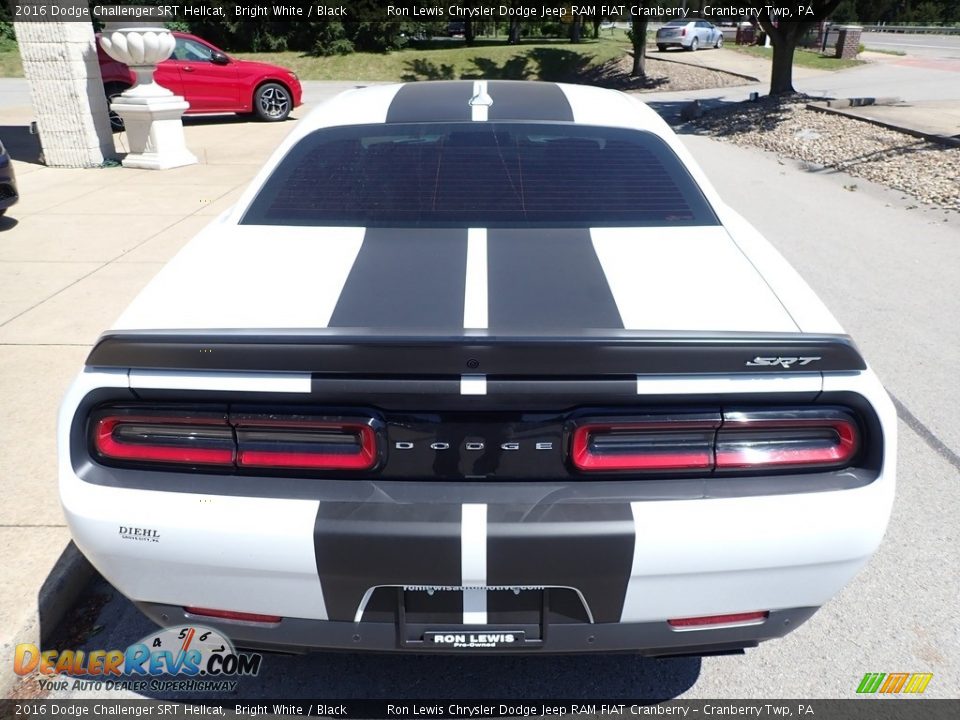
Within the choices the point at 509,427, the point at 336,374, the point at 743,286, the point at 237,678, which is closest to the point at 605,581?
the point at 509,427

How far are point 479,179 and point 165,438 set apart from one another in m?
1.54

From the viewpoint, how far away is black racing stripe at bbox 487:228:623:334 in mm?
2035

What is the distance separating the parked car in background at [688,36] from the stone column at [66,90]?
33751mm

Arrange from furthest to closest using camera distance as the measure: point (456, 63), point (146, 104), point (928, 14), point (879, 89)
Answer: point (928, 14), point (456, 63), point (879, 89), point (146, 104)

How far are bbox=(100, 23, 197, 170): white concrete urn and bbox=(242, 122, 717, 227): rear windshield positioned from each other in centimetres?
907

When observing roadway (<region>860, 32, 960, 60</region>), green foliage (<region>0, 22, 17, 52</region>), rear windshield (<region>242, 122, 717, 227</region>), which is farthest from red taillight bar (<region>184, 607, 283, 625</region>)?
roadway (<region>860, 32, 960, 60</region>)

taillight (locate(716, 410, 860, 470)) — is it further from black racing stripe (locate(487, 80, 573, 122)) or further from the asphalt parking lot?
black racing stripe (locate(487, 80, 573, 122))

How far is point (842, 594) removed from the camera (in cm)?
295

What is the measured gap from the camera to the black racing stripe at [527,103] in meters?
3.26

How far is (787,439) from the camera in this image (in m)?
2.03

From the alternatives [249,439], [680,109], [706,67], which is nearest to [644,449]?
[249,439]

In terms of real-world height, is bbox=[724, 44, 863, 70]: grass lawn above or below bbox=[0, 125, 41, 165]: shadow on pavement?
below

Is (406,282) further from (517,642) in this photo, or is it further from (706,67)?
(706,67)

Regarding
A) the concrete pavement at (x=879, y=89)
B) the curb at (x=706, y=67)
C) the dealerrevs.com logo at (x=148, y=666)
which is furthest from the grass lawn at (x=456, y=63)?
the dealerrevs.com logo at (x=148, y=666)
